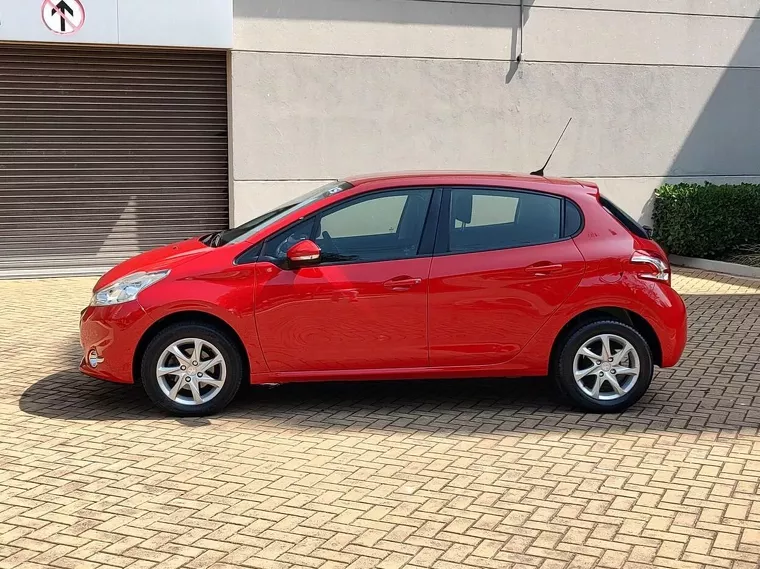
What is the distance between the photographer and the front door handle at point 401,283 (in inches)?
255

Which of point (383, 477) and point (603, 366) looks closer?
point (383, 477)

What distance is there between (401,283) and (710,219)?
28.2 ft

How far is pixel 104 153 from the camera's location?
12.9 meters

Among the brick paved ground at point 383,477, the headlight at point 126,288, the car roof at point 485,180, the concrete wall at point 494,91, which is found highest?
the concrete wall at point 494,91

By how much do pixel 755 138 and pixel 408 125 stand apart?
5.61 meters

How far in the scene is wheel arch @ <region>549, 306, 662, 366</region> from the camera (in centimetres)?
670

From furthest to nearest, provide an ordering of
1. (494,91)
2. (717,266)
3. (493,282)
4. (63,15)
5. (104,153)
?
(494,91)
(717,266)
(104,153)
(63,15)
(493,282)

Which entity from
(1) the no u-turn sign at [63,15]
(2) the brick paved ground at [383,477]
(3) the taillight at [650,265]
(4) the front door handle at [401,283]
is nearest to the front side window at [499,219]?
(4) the front door handle at [401,283]

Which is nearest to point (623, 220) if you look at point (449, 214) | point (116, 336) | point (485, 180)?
point (485, 180)

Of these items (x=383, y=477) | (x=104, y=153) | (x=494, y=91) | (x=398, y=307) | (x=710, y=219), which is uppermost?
(x=494, y=91)

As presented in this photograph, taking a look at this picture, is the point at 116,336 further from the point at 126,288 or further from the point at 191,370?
the point at 191,370

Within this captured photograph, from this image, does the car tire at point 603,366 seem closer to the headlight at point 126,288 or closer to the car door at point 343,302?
the car door at point 343,302

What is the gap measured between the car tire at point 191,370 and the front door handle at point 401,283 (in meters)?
1.10

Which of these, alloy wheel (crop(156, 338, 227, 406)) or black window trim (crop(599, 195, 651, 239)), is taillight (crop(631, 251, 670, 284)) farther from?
alloy wheel (crop(156, 338, 227, 406))
